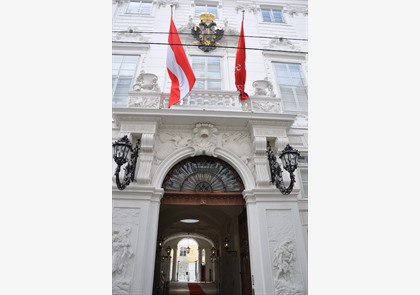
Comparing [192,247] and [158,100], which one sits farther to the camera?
[192,247]

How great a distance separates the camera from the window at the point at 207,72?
8.65m

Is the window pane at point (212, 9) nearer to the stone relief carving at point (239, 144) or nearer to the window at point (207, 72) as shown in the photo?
the window at point (207, 72)

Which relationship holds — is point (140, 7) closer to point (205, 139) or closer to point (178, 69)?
point (178, 69)

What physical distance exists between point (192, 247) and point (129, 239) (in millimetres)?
34462

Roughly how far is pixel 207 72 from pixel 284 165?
16.7ft

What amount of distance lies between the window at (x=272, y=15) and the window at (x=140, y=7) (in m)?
5.21

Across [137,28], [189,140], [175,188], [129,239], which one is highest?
[137,28]

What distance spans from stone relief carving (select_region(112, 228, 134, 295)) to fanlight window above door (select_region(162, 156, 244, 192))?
61.8 inches

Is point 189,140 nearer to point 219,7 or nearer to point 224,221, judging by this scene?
point 224,221

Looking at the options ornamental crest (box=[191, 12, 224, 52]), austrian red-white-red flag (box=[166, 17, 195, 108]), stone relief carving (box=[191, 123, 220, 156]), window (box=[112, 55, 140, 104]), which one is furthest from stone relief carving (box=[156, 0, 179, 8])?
stone relief carving (box=[191, 123, 220, 156])

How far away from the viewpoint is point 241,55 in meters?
7.05

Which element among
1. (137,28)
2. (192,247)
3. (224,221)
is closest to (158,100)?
(137,28)

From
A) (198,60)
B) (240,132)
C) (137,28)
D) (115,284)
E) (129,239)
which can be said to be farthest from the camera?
(137,28)

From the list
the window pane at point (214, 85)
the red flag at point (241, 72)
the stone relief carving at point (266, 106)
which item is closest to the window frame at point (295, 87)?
the stone relief carving at point (266, 106)
